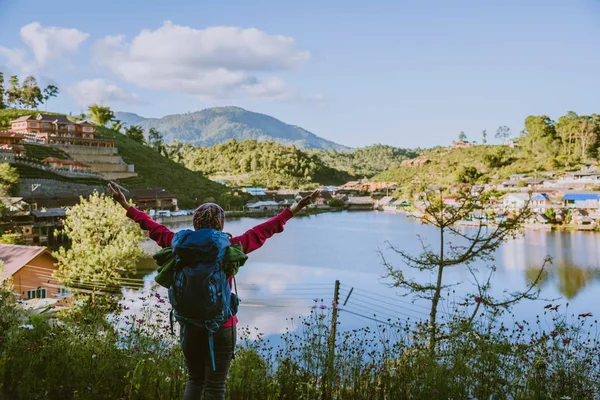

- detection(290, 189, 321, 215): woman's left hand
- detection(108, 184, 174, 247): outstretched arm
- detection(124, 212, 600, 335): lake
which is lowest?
detection(124, 212, 600, 335): lake

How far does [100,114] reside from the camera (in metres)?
60.8

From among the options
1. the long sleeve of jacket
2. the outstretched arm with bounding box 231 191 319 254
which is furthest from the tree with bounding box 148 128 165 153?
the outstretched arm with bounding box 231 191 319 254

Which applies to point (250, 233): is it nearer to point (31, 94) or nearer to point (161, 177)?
point (161, 177)

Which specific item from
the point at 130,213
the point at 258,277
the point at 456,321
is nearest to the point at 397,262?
the point at 258,277

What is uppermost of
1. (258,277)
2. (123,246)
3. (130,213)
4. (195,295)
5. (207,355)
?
(130,213)

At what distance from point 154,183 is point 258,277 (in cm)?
3252

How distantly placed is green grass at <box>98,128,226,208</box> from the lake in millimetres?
18131

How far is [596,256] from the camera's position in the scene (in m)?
22.9

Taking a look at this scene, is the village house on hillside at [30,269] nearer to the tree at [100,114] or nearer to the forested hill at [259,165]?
the tree at [100,114]

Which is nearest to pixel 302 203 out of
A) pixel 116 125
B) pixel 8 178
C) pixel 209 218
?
pixel 209 218

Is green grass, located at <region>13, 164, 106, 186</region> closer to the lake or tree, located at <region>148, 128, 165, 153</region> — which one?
the lake

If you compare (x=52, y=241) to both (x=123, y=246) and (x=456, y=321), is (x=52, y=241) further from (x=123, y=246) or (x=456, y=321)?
(x=456, y=321)

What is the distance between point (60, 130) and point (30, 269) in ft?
135

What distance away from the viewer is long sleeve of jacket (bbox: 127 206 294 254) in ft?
6.47
